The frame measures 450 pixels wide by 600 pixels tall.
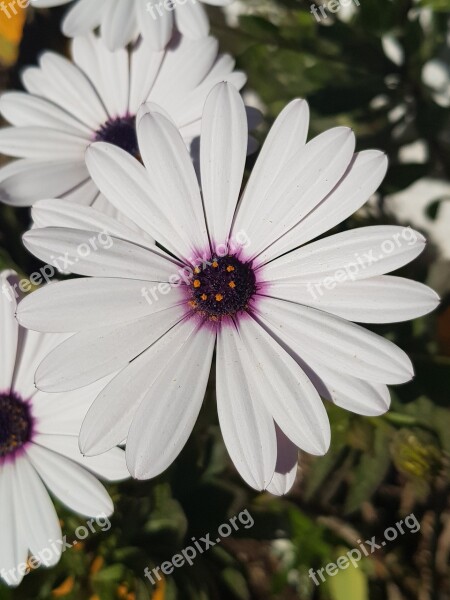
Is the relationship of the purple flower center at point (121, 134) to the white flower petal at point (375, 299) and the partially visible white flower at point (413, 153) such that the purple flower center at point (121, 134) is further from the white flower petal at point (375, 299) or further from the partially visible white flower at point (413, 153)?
the partially visible white flower at point (413, 153)

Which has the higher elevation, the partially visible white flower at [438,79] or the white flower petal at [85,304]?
the white flower petal at [85,304]

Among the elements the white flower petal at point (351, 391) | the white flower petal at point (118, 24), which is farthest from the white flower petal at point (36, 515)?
the white flower petal at point (118, 24)

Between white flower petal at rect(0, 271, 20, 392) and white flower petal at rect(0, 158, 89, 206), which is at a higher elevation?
white flower petal at rect(0, 158, 89, 206)

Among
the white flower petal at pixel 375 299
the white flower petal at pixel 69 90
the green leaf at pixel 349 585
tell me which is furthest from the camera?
the green leaf at pixel 349 585

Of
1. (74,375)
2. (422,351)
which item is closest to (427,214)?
(422,351)

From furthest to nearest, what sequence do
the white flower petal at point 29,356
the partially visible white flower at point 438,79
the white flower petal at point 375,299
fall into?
the partially visible white flower at point 438,79 → the white flower petal at point 29,356 → the white flower petal at point 375,299

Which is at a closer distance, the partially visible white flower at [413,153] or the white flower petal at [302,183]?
the white flower petal at [302,183]

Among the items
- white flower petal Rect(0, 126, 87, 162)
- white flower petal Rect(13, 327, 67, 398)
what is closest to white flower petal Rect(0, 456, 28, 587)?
white flower petal Rect(13, 327, 67, 398)

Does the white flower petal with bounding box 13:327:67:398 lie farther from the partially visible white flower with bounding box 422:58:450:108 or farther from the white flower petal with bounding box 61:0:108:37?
the partially visible white flower with bounding box 422:58:450:108
